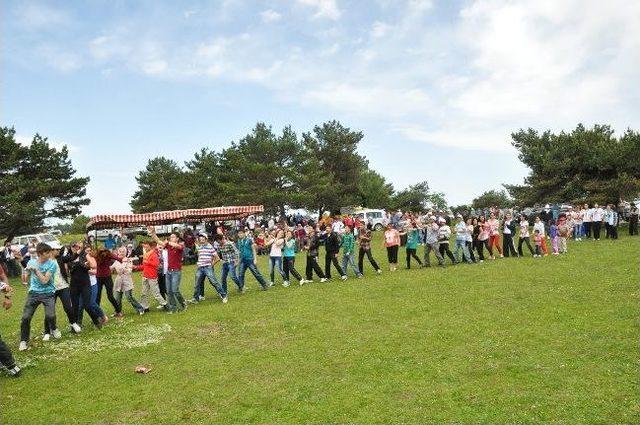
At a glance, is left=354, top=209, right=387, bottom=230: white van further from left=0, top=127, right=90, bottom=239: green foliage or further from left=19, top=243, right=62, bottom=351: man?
left=19, top=243, right=62, bottom=351: man

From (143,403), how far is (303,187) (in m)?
40.7

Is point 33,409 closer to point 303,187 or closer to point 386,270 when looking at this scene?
point 386,270

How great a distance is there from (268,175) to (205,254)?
32.8m

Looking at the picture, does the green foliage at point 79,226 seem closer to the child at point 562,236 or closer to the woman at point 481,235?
the woman at point 481,235

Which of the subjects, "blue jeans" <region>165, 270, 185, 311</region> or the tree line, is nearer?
"blue jeans" <region>165, 270, 185, 311</region>

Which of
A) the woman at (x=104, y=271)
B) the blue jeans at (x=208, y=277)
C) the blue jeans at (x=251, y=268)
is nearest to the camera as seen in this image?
the woman at (x=104, y=271)

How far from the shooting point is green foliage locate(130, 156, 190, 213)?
55.5 m

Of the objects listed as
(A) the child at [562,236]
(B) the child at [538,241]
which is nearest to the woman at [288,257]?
(B) the child at [538,241]

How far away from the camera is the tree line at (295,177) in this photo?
29.8m

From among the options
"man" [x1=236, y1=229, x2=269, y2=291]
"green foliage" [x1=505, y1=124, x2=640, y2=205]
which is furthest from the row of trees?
"man" [x1=236, y1=229, x2=269, y2=291]

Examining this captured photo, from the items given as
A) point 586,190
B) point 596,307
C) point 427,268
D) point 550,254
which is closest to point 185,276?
point 427,268

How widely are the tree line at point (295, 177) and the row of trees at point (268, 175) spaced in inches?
4.1

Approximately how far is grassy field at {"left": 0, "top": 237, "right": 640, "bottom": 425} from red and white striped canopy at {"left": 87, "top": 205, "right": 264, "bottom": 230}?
1534cm

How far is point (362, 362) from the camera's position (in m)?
7.18
